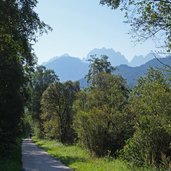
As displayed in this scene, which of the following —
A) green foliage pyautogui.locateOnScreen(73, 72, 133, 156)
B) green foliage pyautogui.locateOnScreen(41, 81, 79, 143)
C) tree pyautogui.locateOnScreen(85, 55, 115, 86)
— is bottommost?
green foliage pyautogui.locateOnScreen(73, 72, 133, 156)

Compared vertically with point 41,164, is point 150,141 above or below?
above

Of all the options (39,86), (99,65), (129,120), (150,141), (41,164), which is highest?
(39,86)

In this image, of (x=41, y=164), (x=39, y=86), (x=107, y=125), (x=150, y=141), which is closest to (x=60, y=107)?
(x=39, y=86)

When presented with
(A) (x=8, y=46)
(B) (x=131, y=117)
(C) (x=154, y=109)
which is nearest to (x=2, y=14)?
(A) (x=8, y=46)

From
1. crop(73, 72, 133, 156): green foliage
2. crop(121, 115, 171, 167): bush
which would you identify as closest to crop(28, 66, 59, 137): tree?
crop(73, 72, 133, 156): green foliage

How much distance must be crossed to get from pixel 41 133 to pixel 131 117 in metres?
65.8

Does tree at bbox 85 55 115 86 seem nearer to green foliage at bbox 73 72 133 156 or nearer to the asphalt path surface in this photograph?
green foliage at bbox 73 72 133 156

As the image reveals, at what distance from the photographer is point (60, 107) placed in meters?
73.1

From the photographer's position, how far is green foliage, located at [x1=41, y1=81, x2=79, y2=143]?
7125cm

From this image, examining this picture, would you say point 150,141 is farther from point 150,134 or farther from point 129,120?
point 129,120

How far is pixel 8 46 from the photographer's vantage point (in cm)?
1570

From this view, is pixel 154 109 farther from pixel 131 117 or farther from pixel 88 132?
pixel 88 132

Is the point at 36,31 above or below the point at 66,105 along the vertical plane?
below

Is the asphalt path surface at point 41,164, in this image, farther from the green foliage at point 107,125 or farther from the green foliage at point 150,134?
the green foliage at point 150,134
